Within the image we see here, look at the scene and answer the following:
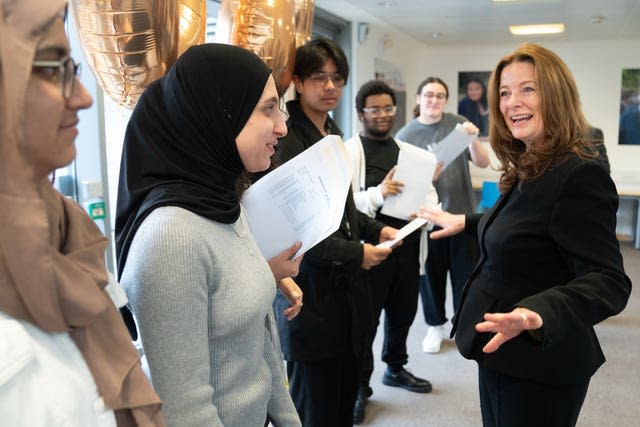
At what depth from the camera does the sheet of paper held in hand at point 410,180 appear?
272cm

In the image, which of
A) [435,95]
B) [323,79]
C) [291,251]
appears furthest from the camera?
[435,95]

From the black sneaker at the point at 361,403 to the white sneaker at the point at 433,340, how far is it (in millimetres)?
813

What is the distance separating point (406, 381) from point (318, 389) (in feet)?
4.59

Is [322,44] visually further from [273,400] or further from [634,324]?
[634,324]

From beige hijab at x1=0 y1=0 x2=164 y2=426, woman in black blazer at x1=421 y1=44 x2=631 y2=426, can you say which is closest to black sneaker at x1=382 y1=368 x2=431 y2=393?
woman in black blazer at x1=421 y1=44 x2=631 y2=426

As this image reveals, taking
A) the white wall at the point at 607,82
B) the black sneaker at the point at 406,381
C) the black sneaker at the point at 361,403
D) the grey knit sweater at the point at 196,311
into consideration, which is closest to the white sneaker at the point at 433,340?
the black sneaker at the point at 406,381

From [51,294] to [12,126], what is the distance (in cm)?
19

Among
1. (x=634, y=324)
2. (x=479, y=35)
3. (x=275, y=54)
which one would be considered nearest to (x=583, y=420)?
(x=634, y=324)

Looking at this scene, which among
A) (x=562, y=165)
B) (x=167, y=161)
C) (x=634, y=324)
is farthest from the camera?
(x=634, y=324)

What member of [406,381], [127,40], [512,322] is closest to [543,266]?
[512,322]

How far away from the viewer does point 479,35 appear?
7.21 meters

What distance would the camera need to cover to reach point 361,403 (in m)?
2.79

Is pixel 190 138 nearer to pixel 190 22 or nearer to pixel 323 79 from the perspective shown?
pixel 190 22

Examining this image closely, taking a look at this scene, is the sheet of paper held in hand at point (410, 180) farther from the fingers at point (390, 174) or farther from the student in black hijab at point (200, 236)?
the student in black hijab at point (200, 236)
